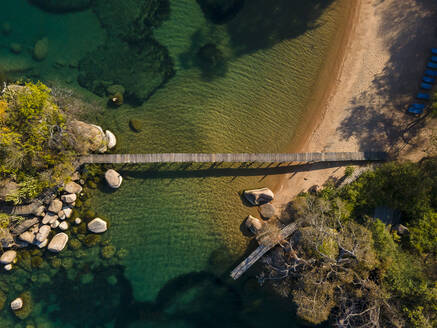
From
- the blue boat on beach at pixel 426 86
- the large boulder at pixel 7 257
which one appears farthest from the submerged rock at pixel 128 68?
the blue boat on beach at pixel 426 86

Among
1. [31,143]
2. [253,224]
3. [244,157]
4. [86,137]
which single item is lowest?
[253,224]

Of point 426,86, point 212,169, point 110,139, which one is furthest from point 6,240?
point 426,86

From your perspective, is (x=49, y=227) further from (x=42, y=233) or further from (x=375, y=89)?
(x=375, y=89)

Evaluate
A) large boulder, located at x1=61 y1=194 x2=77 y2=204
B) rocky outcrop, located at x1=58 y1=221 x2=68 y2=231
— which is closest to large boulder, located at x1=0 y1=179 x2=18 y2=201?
large boulder, located at x1=61 y1=194 x2=77 y2=204

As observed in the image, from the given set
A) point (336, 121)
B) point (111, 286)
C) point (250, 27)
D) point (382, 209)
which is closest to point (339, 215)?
point (382, 209)

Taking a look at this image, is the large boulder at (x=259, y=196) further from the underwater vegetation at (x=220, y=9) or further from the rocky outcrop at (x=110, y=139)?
the underwater vegetation at (x=220, y=9)

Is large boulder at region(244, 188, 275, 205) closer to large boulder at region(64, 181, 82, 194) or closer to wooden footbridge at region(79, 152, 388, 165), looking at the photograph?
wooden footbridge at region(79, 152, 388, 165)

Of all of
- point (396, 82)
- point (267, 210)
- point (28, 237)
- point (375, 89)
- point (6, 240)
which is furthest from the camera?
point (267, 210)
